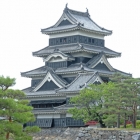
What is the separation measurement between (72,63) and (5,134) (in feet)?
76.1

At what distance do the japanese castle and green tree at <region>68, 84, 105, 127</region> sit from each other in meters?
2.92

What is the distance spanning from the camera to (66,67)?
53.4m

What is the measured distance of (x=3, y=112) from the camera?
30781 mm

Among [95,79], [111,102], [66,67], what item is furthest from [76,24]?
[111,102]

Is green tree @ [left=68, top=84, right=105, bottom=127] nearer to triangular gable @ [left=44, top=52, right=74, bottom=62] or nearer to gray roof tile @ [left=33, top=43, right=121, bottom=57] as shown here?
triangular gable @ [left=44, top=52, right=74, bottom=62]

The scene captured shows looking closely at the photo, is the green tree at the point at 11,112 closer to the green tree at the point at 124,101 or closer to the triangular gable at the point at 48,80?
the green tree at the point at 124,101

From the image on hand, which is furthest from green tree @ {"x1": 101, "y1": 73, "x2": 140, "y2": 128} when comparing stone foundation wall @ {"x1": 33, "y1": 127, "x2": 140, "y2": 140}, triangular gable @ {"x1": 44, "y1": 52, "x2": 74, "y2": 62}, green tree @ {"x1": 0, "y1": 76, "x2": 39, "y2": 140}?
triangular gable @ {"x1": 44, "y1": 52, "x2": 74, "y2": 62}

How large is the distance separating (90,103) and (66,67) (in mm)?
9079

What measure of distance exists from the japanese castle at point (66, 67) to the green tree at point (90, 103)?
9.59 feet

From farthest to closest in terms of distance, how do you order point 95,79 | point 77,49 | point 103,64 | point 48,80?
point 103,64, point 48,80, point 77,49, point 95,79

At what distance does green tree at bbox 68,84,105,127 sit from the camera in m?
44.1

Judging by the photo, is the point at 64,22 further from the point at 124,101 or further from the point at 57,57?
the point at 124,101

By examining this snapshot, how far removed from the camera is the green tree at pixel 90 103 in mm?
44062

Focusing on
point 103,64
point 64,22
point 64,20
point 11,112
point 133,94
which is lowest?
point 11,112
